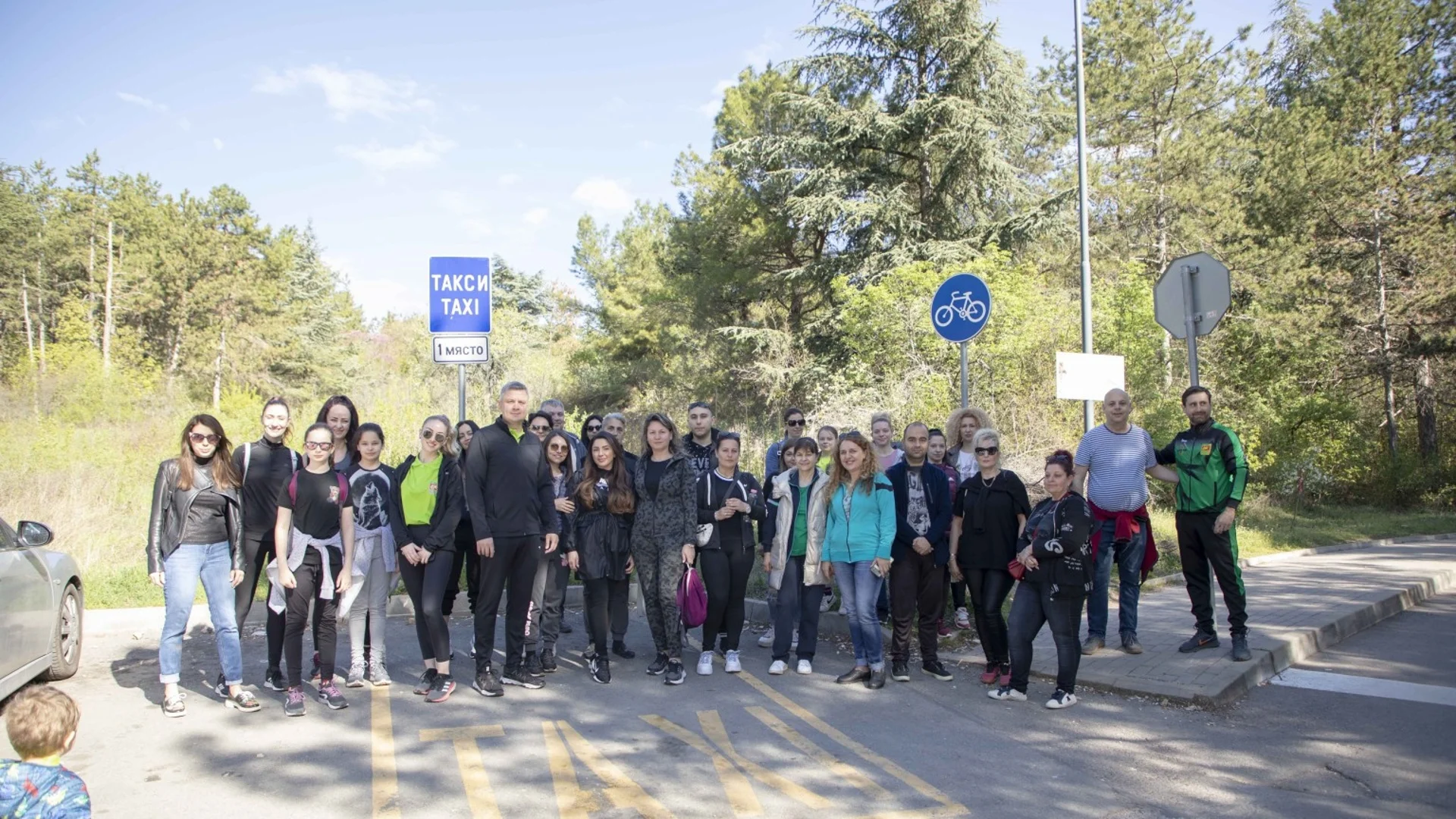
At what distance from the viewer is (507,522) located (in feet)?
21.1

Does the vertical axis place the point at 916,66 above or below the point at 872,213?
above

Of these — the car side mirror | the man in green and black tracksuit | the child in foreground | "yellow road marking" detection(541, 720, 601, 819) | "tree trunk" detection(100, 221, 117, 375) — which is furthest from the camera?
"tree trunk" detection(100, 221, 117, 375)

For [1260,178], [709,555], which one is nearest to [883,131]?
[1260,178]

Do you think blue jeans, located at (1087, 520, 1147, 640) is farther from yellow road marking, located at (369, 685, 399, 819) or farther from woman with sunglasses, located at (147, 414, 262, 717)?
woman with sunglasses, located at (147, 414, 262, 717)

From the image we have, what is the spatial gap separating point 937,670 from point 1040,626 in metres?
1.04

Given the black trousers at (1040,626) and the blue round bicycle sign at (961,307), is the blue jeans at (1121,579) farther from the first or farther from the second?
the blue round bicycle sign at (961,307)

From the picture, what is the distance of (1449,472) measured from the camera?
855 inches

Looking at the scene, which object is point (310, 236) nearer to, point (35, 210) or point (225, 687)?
point (35, 210)

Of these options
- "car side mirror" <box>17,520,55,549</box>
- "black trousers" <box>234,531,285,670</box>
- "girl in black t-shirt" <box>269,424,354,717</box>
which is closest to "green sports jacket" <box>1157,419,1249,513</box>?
"girl in black t-shirt" <box>269,424,354,717</box>

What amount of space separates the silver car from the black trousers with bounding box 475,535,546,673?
2.74 metres

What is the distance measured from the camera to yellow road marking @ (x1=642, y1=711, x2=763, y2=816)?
4.43m

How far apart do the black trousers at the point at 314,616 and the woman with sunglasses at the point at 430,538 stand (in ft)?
1.63

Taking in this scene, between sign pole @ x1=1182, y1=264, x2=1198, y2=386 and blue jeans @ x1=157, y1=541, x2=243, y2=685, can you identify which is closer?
blue jeans @ x1=157, y1=541, x2=243, y2=685

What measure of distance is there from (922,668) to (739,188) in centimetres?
2395
